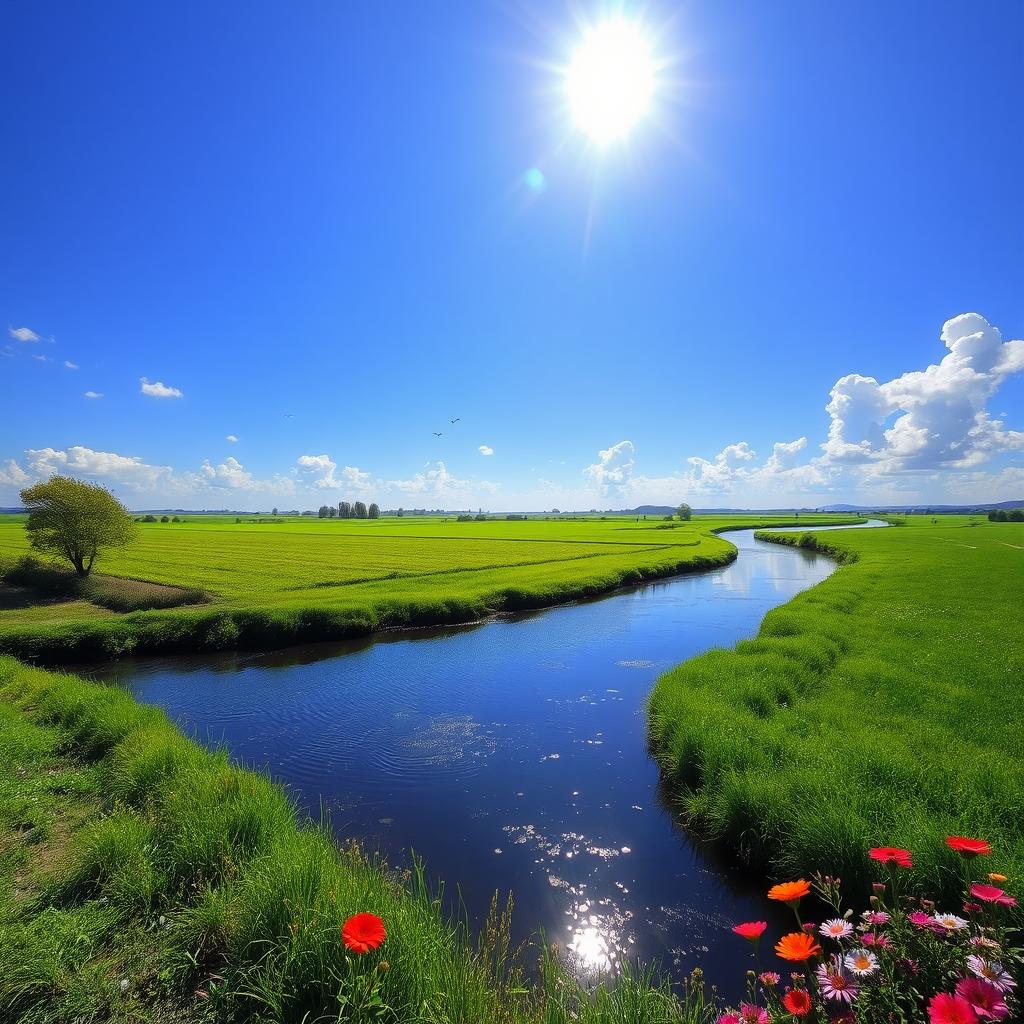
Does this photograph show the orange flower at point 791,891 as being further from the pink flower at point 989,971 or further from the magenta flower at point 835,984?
the pink flower at point 989,971

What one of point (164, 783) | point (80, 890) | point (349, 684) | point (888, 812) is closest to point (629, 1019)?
point (888, 812)

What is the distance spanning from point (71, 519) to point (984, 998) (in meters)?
42.1

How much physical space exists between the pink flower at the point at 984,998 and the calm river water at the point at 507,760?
5.23m

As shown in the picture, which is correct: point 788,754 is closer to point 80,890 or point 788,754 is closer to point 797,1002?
point 797,1002

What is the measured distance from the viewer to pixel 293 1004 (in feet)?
15.3

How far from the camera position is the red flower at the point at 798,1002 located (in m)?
2.44

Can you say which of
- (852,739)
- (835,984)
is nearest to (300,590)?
(852,739)

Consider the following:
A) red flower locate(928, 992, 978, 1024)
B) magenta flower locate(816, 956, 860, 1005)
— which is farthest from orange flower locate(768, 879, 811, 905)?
red flower locate(928, 992, 978, 1024)

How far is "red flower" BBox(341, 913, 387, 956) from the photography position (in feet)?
10.3

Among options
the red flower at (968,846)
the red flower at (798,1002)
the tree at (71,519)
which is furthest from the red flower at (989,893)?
the tree at (71,519)

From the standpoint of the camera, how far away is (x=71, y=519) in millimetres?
32812

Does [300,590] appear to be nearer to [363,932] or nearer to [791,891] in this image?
[363,932]

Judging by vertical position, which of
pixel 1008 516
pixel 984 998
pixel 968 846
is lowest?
pixel 1008 516

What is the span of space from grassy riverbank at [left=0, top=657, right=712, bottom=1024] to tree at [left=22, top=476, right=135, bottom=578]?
101ft
